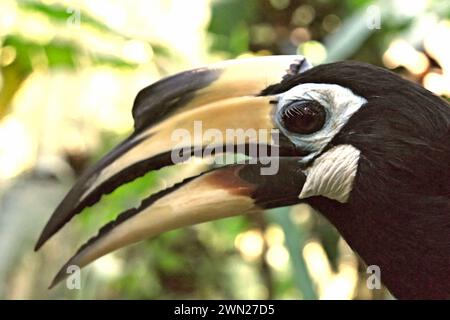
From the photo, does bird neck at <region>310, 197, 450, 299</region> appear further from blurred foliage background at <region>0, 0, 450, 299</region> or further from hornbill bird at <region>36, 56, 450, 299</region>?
blurred foliage background at <region>0, 0, 450, 299</region>

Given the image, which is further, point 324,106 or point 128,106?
point 128,106

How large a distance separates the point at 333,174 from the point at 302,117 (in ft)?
0.27

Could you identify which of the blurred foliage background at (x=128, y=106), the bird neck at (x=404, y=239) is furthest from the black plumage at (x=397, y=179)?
the blurred foliage background at (x=128, y=106)

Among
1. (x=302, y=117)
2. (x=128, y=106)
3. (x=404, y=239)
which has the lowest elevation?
(x=404, y=239)

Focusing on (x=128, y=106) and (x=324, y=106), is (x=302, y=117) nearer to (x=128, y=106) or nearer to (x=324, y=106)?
(x=324, y=106)

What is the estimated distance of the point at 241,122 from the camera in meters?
1.02

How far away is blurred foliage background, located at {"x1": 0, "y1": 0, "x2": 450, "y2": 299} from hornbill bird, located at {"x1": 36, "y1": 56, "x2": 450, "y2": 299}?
0.61 meters

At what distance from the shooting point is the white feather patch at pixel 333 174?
985mm

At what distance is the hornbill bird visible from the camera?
38.3 inches

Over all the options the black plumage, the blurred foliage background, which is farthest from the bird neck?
the blurred foliage background

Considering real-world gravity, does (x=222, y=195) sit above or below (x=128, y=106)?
below

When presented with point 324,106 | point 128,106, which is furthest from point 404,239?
point 128,106

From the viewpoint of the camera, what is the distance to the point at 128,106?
2564mm
